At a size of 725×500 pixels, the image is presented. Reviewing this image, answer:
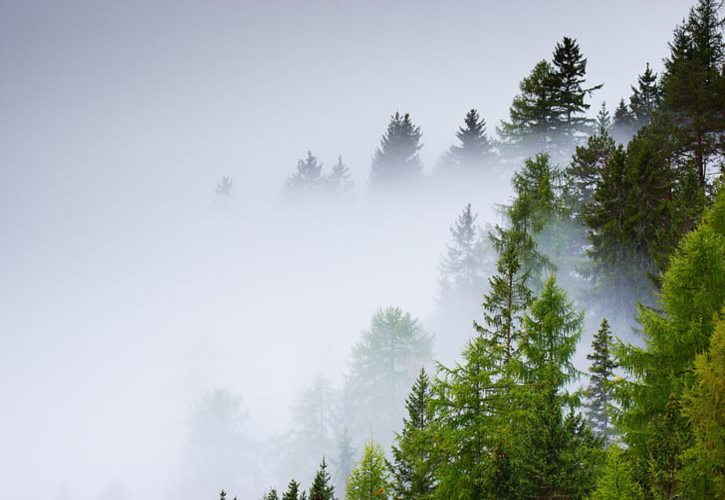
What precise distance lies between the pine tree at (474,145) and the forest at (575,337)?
20.8m

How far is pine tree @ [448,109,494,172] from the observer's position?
72625mm

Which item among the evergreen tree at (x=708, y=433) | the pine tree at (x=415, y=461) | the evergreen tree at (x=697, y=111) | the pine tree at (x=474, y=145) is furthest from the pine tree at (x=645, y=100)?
the evergreen tree at (x=708, y=433)

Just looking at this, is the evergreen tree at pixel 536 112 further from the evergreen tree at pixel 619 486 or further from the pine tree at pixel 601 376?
the evergreen tree at pixel 619 486

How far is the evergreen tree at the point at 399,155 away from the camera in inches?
3425

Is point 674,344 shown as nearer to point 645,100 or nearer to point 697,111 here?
point 697,111

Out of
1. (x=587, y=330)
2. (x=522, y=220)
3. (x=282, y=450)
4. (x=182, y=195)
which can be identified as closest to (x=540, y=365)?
(x=522, y=220)

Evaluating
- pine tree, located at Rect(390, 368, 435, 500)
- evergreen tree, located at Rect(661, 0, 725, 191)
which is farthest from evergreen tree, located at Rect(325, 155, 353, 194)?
pine tree, located at Rect(390, 368, 435, 500)

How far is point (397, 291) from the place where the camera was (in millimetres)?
81188

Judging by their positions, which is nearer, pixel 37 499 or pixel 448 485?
pixel 448 485

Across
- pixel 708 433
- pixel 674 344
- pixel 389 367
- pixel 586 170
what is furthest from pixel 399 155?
pixel 708 433

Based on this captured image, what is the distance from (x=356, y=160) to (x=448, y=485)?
161 metres

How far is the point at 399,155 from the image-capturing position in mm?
88438

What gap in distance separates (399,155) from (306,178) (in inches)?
1056

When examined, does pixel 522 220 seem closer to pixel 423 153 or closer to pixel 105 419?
pixel 105 419
